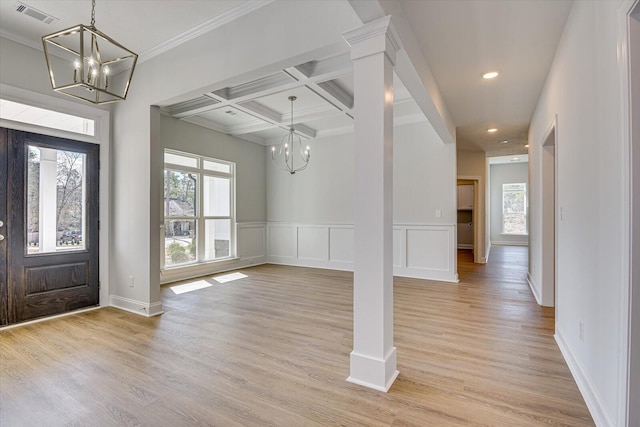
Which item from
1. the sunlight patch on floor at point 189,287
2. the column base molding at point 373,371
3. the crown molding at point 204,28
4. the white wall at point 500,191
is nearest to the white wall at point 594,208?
the column base molding at point 373,371

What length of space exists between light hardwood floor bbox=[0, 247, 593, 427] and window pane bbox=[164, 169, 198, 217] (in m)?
2.08

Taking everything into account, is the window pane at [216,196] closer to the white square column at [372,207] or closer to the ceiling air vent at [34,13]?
the ceiling air vent at [34,13]

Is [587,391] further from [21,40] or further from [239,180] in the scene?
[239,180]

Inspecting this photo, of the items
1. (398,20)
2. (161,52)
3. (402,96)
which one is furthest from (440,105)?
(161,52)

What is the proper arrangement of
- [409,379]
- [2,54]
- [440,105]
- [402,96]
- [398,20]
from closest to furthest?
1. [409,379]
2. [398,20]
3. [2,54]
4. [440,105]
5. [402,96]

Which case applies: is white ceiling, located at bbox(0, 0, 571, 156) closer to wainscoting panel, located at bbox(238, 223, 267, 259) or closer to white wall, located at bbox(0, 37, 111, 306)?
white wall, located at bbox(0, 37, 111, 306)

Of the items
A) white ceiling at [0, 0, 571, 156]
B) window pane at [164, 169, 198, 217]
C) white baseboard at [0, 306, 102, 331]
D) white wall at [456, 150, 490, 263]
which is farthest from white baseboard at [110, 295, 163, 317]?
white wall at [456, 150, 490, 263]

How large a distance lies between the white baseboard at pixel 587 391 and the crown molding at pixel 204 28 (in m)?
3.63

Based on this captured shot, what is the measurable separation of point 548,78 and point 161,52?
4.44m

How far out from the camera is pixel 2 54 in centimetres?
324

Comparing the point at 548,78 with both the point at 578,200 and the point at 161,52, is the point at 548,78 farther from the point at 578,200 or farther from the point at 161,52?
the point at 161,52

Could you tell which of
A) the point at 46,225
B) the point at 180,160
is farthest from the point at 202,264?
the point at 46,225

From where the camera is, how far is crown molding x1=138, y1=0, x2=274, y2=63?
2.80 m

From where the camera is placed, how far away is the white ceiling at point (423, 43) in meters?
2.64
